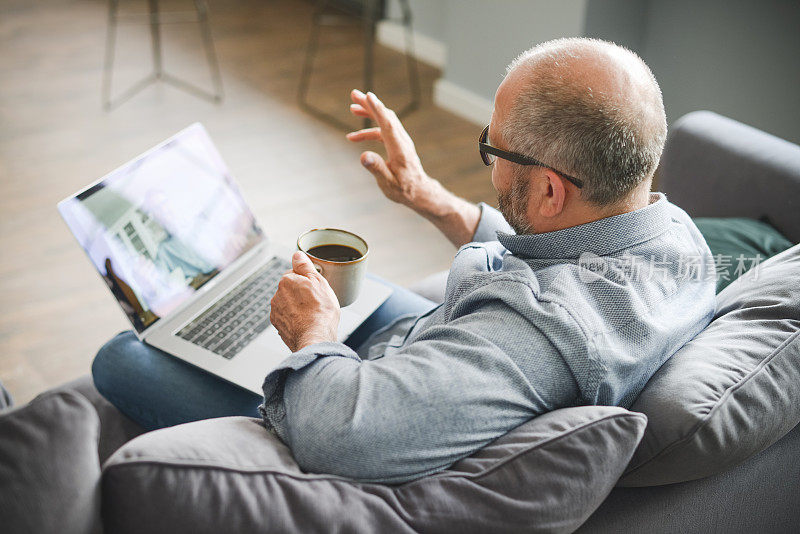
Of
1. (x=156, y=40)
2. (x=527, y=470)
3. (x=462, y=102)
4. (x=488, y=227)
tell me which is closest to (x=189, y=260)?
(x=488, y=227)

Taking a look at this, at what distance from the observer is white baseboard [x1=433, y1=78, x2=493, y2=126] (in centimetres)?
356

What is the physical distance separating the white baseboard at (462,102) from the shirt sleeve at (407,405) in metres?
2.70

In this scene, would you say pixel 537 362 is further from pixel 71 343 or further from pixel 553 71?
pixel 71 343

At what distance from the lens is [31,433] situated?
71cm

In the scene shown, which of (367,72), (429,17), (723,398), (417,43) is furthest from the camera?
(417,43)

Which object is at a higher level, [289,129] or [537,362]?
[537,362]

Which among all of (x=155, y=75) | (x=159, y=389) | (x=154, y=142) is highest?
(x=159, y=389)

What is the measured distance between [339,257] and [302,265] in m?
0.14

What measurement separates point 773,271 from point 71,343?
1841 millimetres

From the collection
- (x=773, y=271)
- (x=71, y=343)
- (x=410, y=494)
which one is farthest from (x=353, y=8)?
(x=410, y=494)

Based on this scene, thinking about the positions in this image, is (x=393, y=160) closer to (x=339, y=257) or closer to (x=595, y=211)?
(x=339, y=257)

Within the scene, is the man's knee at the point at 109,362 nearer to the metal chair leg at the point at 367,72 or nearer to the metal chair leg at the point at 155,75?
the metal chair leg at the point at 367,72

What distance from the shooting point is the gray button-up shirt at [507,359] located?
2.85ft

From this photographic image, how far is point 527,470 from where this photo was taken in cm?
85
